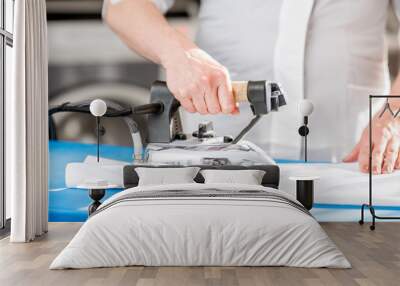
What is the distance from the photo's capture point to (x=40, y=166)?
18.5 feet

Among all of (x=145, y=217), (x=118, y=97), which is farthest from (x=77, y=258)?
(x=118, y=97)

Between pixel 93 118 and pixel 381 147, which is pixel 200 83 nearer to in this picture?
pixel 93 118

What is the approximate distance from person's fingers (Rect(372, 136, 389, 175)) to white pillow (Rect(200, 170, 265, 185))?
3.86 ft

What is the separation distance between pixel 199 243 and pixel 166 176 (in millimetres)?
1863

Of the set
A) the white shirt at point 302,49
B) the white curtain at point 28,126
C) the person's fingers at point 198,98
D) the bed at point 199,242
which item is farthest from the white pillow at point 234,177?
the bed at point 199,242

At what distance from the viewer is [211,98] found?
5250 millimetres

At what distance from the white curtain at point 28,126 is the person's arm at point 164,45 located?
83cm

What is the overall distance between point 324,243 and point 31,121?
107 inches

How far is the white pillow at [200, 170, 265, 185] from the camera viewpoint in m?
5.93

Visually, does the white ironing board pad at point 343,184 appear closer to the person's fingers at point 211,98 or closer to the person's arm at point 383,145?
the person's arm at point 383,145

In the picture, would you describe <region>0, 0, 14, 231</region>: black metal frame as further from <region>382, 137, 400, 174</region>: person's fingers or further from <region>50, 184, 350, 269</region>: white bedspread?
<region>382, 137, 400, 174</region>: person's fingers

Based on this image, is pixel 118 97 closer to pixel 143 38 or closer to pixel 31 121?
pixel 143 38

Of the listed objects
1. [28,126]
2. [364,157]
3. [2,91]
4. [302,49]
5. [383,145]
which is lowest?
[364,157]

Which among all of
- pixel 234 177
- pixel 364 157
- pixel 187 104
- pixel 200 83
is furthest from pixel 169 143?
pixel 364 157
